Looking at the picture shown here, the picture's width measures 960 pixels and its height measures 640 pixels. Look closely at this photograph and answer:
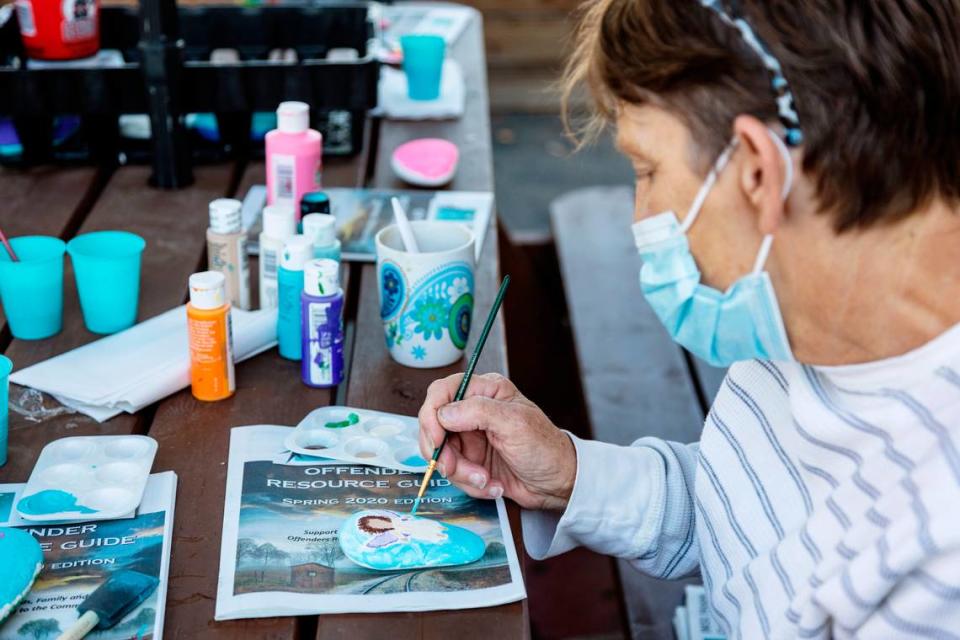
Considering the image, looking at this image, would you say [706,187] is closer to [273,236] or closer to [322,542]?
[322,542]

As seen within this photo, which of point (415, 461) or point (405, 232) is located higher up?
point (405, 232)

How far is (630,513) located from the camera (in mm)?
1195

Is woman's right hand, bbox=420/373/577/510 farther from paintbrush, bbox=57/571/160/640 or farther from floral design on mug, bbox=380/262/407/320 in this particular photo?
paintbrush, bbox=57/571/160/640

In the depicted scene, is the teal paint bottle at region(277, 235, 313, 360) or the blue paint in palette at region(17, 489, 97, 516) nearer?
the blue paint in palette at region(17, 489, 97, 516)

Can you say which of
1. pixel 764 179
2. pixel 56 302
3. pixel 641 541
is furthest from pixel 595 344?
pixel 764 179

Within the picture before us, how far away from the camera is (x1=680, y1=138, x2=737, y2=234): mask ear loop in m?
0.92

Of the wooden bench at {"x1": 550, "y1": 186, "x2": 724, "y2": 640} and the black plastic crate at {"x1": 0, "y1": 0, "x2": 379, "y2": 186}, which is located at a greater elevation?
the black plastic crate at {"x1": 0, "y1": 0, "x2": 379, "y2": 186}

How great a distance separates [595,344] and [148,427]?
105 centimetres

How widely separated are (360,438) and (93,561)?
32 centimetres

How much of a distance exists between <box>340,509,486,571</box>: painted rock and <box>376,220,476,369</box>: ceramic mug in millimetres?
331

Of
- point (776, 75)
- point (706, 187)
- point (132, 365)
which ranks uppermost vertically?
point (776, 75)

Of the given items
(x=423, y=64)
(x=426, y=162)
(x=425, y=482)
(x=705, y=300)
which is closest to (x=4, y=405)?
(x=425, y=482)

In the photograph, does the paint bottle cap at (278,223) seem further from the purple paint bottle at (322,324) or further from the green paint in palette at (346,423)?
the green paint in palette at (346,423)

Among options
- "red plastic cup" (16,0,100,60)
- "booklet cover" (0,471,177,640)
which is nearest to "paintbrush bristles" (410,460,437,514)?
"booklet cover" (0,471,177,640)
